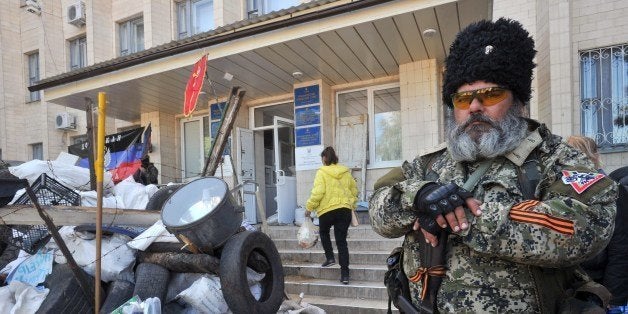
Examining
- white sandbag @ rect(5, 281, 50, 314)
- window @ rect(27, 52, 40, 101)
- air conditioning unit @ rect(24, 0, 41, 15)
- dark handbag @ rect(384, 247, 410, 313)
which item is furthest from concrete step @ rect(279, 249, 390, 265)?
window @ rect(27, 52, 40, 101)

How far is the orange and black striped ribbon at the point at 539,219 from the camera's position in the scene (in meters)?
1.17

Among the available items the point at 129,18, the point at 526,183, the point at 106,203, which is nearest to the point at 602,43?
the point at 526,183

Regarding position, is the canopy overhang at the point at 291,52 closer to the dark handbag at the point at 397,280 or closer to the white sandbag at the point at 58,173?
the white sandbag at the point at 58,173

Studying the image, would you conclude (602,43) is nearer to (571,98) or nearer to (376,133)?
(571,98)

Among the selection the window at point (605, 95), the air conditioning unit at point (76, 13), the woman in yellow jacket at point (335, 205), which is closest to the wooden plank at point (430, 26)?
the window at point (605, 95)

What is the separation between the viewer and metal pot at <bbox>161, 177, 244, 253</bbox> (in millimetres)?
3080

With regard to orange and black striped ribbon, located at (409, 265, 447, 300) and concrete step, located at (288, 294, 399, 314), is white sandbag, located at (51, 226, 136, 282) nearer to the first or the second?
concrete step, located at (288, 294, 399, 314)

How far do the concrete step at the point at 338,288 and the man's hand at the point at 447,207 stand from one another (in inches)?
148

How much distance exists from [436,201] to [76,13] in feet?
45.3

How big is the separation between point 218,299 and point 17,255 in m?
2.43

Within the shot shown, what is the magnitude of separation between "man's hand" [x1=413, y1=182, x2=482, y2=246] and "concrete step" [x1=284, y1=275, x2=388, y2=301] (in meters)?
3.75

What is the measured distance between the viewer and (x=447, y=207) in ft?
4.06

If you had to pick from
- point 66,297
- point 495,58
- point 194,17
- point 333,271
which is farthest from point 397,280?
point 194,17

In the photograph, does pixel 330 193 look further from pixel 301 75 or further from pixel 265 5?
pixel 265 5
